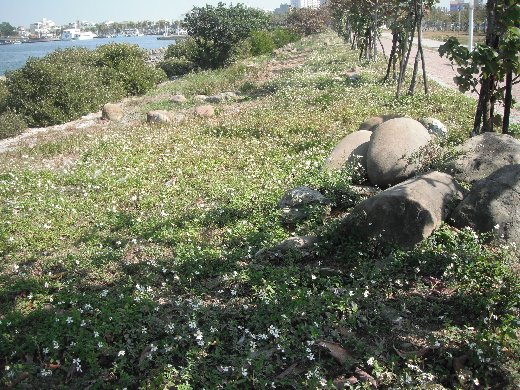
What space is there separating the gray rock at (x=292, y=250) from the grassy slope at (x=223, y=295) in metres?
0.09

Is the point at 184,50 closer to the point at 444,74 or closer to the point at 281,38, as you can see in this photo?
the point at 281,38

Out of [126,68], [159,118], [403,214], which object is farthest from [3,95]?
[403,214]

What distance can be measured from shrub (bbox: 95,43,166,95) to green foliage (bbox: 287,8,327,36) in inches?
1384

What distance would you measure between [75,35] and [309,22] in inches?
4870

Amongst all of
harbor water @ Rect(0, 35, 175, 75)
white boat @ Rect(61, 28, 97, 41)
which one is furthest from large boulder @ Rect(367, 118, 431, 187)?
white boat @ Rect(61, 28, 97, 41)

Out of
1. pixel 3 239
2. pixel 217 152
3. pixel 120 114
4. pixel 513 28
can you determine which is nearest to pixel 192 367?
pixel 3 239

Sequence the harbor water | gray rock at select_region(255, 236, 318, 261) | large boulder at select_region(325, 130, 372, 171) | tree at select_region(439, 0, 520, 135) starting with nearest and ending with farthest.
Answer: gray rock at select_region(255, 236, 318, 261)
tree at select_region(439, 0, 520, 135)
large boulder at select_region(325, 130, 372, 171)
the harbor water

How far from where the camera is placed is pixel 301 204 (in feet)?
19.4

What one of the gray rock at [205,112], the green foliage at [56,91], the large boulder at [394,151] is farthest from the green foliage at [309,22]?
the large boulder at [394,151]

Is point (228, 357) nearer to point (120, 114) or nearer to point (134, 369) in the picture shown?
point (134, 369)

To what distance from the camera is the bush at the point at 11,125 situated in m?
15.2

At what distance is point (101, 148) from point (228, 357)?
24.8 feet

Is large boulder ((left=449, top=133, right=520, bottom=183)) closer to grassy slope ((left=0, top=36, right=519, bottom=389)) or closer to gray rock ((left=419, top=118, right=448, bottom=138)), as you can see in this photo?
grassy slope ((left=0, top=36, right=519, bottom=389))

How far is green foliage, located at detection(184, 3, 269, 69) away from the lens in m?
30.7
